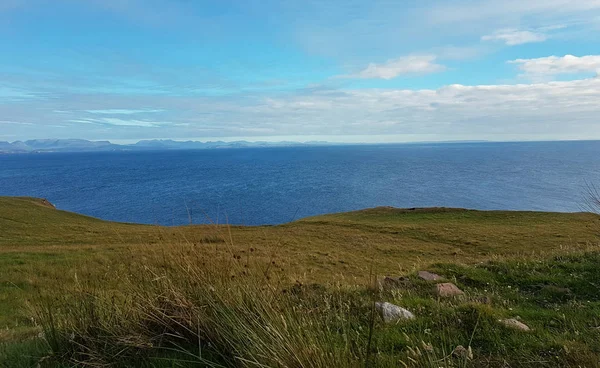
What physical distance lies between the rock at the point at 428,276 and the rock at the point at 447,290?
58cm

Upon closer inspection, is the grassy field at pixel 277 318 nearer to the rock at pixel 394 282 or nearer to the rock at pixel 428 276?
the rock at pixel 394 282

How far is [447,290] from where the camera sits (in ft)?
20.4

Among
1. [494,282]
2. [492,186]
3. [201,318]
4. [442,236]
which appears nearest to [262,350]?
[201,318]

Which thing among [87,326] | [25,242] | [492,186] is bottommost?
[492,186]

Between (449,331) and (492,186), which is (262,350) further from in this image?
(492,186)

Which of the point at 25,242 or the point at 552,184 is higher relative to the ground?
the point at 25,242

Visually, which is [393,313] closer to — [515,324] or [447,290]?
[515,324]

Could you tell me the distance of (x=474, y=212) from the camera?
4684 cm

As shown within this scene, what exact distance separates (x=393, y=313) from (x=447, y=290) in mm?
2308

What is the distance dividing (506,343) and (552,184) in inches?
5635

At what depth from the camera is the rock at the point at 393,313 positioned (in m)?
4.30

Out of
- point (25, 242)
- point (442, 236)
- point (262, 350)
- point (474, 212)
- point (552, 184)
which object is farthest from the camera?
point (552, 184)

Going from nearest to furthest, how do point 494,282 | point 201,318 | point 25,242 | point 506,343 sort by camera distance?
point 201,318 < point 506,343 < point 494,282 < point 25,242

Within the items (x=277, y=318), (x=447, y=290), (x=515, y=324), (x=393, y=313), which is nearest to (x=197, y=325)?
(x=277, y=318)
